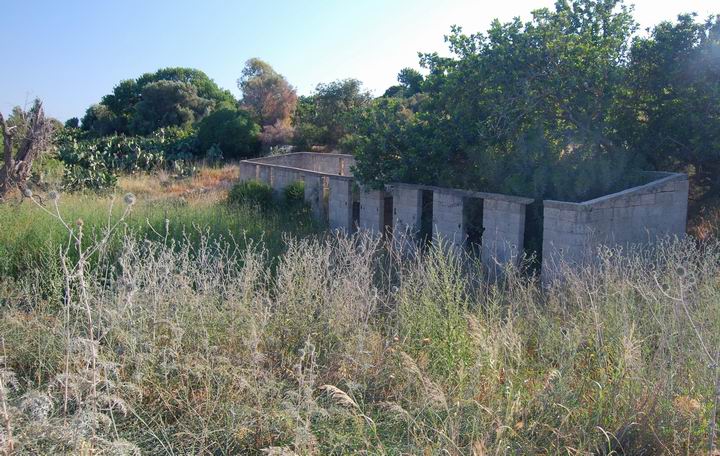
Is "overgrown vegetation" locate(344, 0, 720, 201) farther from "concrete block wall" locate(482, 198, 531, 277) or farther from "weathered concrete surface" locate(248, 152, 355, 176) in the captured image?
"weathered concrete surface" locate(248, 152, 355, 176)

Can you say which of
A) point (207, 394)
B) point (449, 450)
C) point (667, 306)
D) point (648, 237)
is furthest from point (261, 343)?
point (648, 237)

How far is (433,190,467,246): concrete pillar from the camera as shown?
1182cm

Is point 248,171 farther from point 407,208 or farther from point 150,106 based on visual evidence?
point 150,106

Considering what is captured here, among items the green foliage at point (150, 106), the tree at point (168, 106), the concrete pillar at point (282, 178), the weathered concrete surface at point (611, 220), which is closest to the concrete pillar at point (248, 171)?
the concrete pillar at point (282, 178)

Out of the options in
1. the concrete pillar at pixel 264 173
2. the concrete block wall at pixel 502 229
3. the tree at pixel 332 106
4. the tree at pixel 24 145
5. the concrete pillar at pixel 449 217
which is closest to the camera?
the concrete block wall at pixel 502 229

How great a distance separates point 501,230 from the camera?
36.1 feet

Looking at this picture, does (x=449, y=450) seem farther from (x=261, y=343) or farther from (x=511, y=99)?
(x=511, y=99)

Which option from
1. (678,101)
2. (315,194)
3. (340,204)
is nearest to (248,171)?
(315,194)

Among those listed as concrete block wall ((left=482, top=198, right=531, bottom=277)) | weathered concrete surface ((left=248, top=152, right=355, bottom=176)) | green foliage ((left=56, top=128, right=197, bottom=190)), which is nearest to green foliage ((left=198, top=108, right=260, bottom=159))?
green foliage ((left=56, top=128, right=197, bottom=190))

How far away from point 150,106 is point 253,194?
2872 centimetres

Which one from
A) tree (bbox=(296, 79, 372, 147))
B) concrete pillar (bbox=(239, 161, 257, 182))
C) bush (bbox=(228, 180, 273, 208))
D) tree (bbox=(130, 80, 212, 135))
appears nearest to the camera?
bush (bbox=(228, 180, 273, 208))

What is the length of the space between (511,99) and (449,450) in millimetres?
9521

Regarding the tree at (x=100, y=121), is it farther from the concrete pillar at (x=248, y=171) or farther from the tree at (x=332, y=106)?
the concrete pillar at (x=248, y=171)

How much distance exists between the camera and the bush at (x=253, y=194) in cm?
1677
